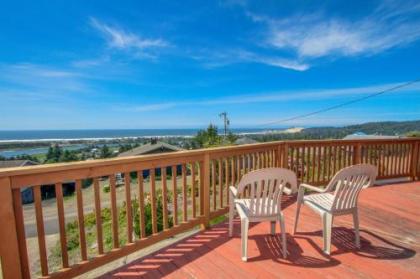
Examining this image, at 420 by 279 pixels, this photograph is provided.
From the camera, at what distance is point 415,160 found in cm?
503

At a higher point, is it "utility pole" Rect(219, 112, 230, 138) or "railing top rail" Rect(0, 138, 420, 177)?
"utility pole" Rect(219, 112, 230, 138)

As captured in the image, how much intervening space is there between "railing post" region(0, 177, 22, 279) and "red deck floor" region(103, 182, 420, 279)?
758 millimetres

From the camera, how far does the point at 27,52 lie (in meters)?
11.4

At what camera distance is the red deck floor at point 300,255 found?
1.93 m

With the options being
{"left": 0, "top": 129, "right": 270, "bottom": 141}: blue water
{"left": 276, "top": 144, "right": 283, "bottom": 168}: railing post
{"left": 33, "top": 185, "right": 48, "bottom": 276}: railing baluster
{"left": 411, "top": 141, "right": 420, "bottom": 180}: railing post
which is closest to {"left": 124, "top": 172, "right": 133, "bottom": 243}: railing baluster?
{"left": 33, "top": 185, "right": 48, "bottom": 276}: railing baluster

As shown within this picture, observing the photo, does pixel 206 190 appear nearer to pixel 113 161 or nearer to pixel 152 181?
pixel 152 181

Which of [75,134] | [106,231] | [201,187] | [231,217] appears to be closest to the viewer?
[231,217]

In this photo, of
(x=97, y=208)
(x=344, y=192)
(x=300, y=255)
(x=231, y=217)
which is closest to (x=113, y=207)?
(x=97, y=208)

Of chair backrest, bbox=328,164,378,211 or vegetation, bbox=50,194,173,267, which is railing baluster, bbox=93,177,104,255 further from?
chair backrest, bbox=328,164,378,211

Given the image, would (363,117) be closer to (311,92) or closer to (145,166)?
Answer: (311,92)

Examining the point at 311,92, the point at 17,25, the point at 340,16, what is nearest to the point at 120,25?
the point at 17,25

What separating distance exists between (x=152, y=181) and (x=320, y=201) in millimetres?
1842

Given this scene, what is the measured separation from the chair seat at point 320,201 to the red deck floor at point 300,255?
0.44 metres

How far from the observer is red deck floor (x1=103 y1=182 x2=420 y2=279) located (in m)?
1.93
